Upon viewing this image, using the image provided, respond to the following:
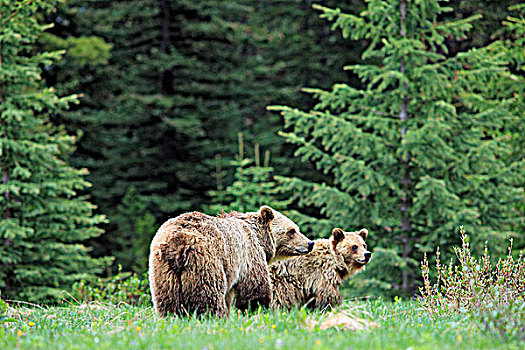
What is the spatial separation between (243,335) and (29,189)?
26.8 feet

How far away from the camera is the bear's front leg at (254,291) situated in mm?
6367

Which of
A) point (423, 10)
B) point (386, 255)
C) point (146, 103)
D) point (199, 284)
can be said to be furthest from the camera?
point (146, 103)

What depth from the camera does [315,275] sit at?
7512mm

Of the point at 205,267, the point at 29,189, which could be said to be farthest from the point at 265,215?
the point at 29,189

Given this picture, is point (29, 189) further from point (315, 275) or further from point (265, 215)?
point (315, 275)

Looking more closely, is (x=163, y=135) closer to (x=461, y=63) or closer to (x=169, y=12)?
(x=169, y=12)

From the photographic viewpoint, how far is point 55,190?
1233cm

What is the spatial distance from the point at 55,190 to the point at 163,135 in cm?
1048

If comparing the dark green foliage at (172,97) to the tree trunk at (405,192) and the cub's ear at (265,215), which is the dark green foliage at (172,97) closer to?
the tree trunk at (405,192)

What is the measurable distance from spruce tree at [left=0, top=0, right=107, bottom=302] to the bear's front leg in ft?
21.0

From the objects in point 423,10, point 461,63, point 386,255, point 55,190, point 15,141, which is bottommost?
point 386,255

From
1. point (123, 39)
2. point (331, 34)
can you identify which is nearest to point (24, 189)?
point (123, 39)

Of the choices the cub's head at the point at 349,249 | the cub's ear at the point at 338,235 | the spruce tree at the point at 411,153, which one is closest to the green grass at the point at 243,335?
the cub's head at the point at 349,249

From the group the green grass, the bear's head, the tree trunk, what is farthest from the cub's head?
the tree trunk
